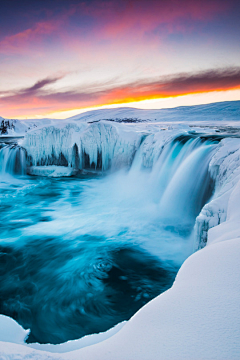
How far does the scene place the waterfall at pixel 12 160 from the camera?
1223 cm

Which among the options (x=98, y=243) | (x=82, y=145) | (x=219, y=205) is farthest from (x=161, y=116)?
(x=219, y=205)

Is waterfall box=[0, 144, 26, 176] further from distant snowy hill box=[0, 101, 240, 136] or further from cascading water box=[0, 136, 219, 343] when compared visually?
cascading water box=[0, 136, 219, 343]

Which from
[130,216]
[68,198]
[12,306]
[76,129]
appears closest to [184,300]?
[12,306]

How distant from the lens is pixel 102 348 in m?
1.05

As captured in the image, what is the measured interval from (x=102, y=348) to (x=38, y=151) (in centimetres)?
1269

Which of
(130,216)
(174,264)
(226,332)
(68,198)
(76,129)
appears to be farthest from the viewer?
(76,129)

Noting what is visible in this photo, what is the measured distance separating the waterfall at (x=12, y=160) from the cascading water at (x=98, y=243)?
2.85 meters

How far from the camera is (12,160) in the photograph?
40.4ft

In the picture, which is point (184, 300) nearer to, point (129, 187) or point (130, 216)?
point (130, 216)

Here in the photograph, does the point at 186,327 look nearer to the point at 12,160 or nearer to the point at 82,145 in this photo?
the point at 82,145

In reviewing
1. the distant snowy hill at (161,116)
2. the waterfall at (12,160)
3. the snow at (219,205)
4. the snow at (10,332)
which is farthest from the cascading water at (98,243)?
the distant snowy hill at (161,116)

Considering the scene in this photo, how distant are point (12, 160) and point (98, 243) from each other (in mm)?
9593

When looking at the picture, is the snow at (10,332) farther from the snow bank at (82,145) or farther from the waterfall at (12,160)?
the waterfall at (12,160)

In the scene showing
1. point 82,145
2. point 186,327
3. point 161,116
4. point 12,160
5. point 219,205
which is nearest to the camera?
point 186,327
